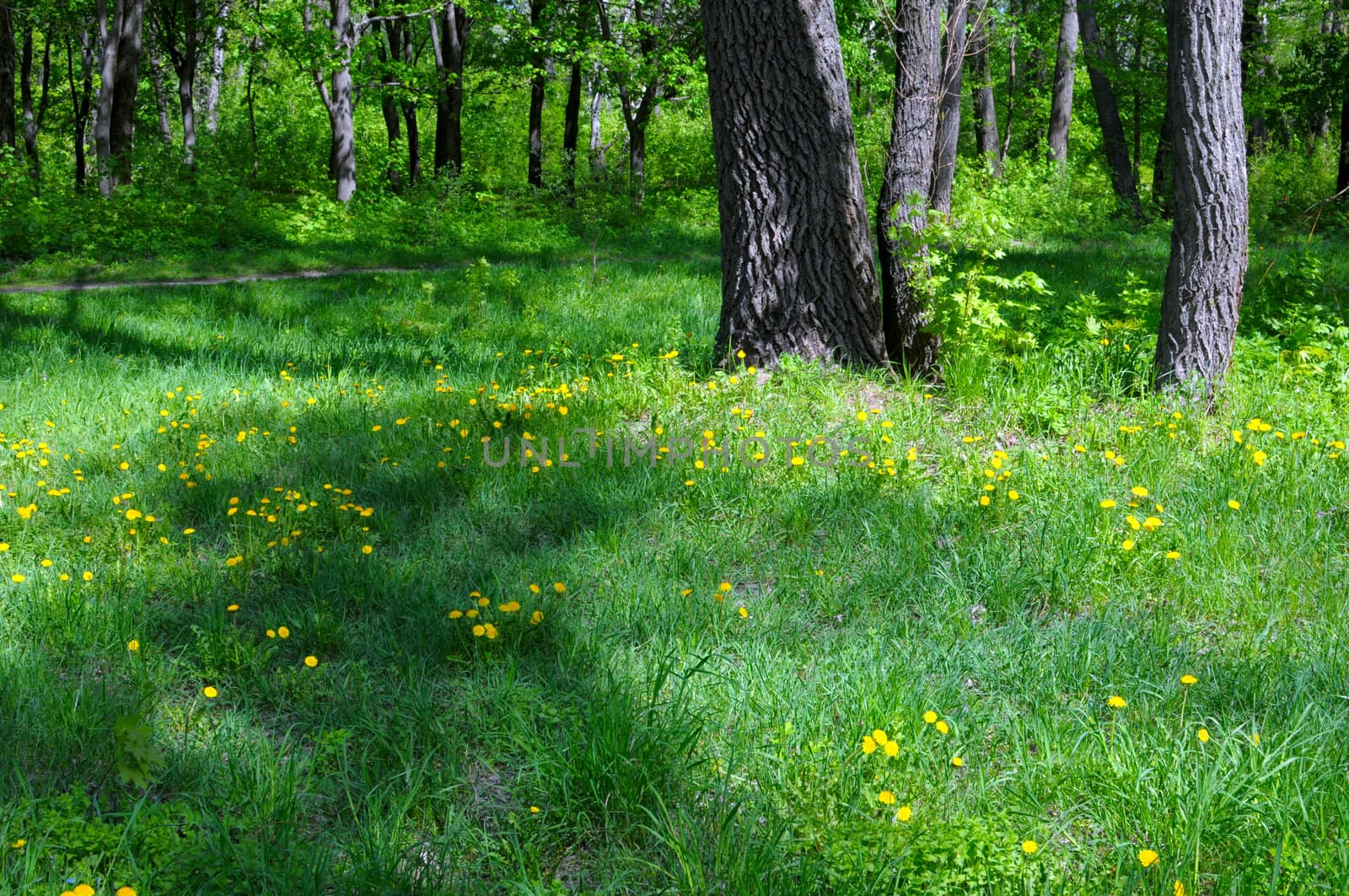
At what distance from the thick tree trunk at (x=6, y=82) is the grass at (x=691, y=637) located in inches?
584

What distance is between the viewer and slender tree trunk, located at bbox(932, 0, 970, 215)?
5.62m

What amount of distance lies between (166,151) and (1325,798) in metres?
21.5

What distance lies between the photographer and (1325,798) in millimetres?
2230

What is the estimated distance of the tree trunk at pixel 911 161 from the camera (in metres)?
5.58

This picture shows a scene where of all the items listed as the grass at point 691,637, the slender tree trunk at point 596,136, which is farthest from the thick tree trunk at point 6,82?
the grass at point 691,637

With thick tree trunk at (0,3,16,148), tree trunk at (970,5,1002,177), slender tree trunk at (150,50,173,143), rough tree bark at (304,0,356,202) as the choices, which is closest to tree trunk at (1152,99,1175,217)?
tree trunk at (970,5,1002,177)

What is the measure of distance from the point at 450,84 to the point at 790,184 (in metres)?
17.4

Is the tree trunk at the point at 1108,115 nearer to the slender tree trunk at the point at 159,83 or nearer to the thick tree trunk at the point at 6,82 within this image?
the thick tree trunk at the point at 6,82

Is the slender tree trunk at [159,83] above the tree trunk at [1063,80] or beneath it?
above

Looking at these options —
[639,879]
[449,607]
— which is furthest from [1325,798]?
[449,607]

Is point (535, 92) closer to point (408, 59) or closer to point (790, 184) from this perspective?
point (408, 59)

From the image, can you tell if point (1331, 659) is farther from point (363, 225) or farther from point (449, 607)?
point (363, 225)

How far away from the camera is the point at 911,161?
18.5 feet

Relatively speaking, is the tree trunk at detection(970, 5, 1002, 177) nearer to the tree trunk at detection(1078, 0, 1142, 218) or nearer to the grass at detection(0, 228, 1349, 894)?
the tree trunk at detection(1078, 0, 1142, 218)
